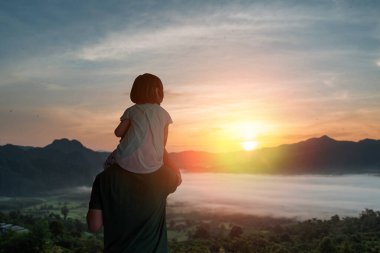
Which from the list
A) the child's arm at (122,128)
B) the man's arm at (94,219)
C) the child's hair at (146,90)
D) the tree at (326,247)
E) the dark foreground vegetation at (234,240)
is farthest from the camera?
the tree at (326,247)

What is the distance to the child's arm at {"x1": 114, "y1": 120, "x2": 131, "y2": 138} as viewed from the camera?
2148mm

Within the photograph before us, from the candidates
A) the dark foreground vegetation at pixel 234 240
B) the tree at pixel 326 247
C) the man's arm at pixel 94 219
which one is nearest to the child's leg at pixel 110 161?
the man's arm at pixel 94 219

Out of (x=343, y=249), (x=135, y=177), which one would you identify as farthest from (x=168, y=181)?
(x=343, y=249)

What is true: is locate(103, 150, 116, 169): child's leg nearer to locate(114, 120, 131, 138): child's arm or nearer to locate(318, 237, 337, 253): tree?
locate(114, 120, 131, 138): child's arm

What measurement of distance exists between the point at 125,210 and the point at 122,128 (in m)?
0.43

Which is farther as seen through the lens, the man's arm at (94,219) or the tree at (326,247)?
the tree at (326,247)

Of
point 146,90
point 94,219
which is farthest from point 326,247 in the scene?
point 94,219

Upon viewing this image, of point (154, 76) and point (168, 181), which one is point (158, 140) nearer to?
point (168, 181)

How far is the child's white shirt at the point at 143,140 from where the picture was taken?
2074 mm

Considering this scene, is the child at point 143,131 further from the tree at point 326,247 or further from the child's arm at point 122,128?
the tree at point 326,247

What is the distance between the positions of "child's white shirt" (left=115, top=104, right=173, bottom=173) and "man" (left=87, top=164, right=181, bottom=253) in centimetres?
6

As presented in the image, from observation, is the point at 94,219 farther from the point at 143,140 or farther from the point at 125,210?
the point at 143,140

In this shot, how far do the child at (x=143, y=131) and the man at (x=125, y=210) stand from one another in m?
0.06

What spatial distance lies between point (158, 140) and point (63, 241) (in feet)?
226
